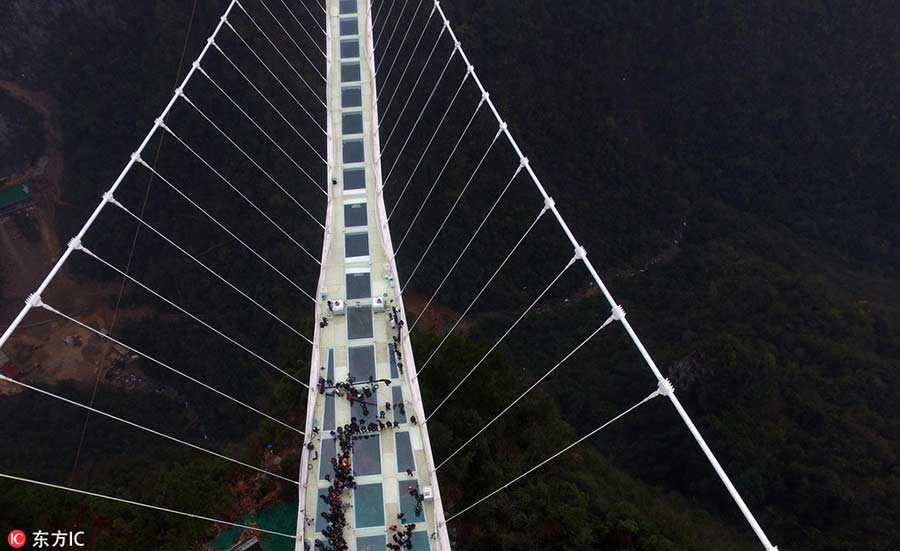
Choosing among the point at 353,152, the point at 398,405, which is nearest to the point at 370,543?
the point at 398,405

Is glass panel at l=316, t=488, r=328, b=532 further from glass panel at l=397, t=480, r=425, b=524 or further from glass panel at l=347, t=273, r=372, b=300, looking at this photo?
glass panel at l=347, t=273, r=372, b=300

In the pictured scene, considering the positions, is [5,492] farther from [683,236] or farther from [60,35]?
[683,236]

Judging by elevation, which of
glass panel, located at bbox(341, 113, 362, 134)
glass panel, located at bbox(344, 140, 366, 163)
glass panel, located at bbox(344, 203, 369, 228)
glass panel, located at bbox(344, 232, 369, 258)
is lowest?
glass panel, located at bbox(344, 232, 369, 258)

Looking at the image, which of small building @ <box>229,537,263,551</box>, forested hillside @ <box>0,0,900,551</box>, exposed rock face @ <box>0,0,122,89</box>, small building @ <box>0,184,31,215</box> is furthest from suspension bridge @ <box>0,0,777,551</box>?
exposed rock face @ <box>0,0,122,89</box>

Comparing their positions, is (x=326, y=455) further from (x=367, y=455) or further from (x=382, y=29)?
(x=382, y=29)

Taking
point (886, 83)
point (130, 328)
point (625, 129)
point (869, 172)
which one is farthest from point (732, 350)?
point (130, 328)

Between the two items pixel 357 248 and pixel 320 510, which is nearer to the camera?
pixel 320 510

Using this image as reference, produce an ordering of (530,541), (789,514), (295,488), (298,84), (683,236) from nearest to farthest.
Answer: (530,541), (295,488), (789,514), (298,84), (683,236)
